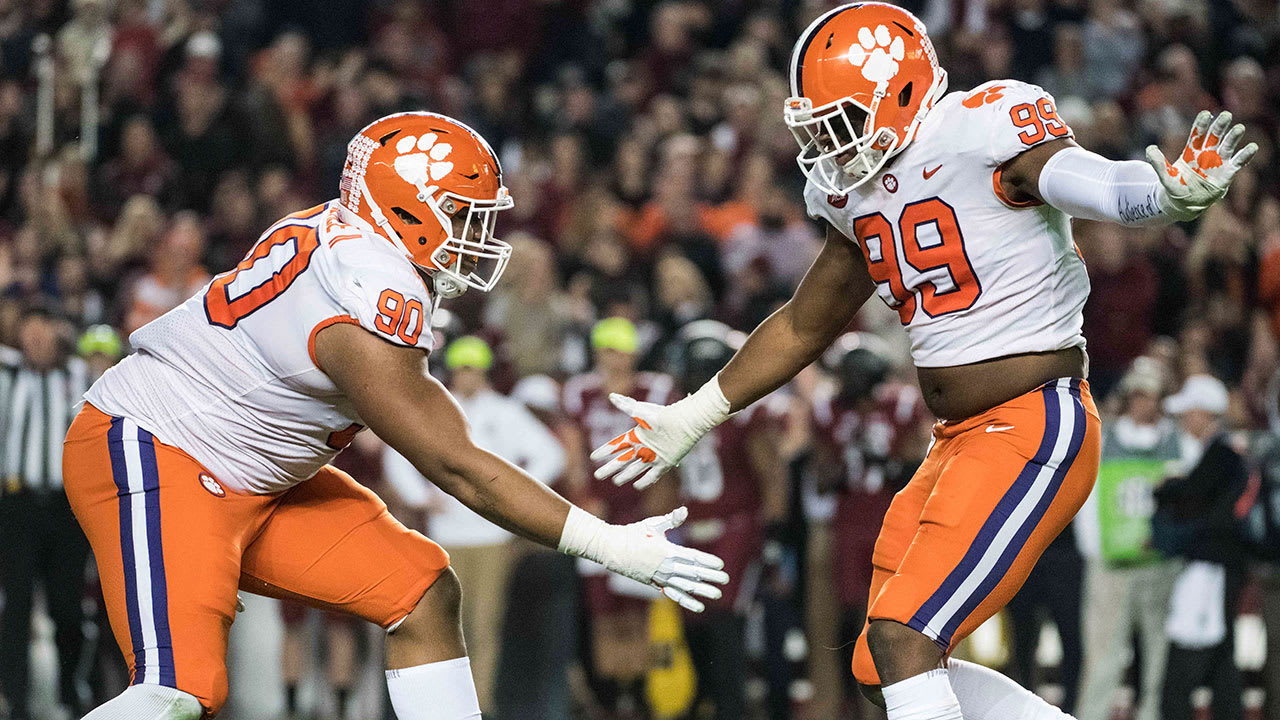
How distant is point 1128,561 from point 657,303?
10.2 feet

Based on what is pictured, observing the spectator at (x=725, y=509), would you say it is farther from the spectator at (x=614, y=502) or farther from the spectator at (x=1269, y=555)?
the spectator at (x=1269, y=555)

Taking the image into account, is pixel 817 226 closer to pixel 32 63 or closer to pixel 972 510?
pixel 32 63

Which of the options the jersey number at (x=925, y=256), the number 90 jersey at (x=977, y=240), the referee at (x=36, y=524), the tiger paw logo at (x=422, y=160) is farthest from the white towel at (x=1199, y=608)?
the referee at (x=36, y=524)

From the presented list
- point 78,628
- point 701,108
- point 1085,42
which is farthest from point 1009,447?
point 1085,42

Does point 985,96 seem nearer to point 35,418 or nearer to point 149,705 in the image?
point 149,705

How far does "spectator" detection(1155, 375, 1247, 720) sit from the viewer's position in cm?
740

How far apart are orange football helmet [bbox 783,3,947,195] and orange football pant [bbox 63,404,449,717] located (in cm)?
154

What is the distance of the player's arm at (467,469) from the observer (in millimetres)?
3959

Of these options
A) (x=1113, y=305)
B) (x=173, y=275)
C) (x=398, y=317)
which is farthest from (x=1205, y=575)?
(x=173, y=275)

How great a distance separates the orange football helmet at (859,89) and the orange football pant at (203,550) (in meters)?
1.54

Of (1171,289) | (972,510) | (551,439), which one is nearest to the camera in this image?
(972,510)

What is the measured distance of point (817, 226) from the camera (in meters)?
10.4

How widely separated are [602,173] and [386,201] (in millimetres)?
6566

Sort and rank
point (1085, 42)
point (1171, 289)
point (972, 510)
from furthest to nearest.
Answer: point (1085, 42) < point (1171, 289) < point (972, 510)
